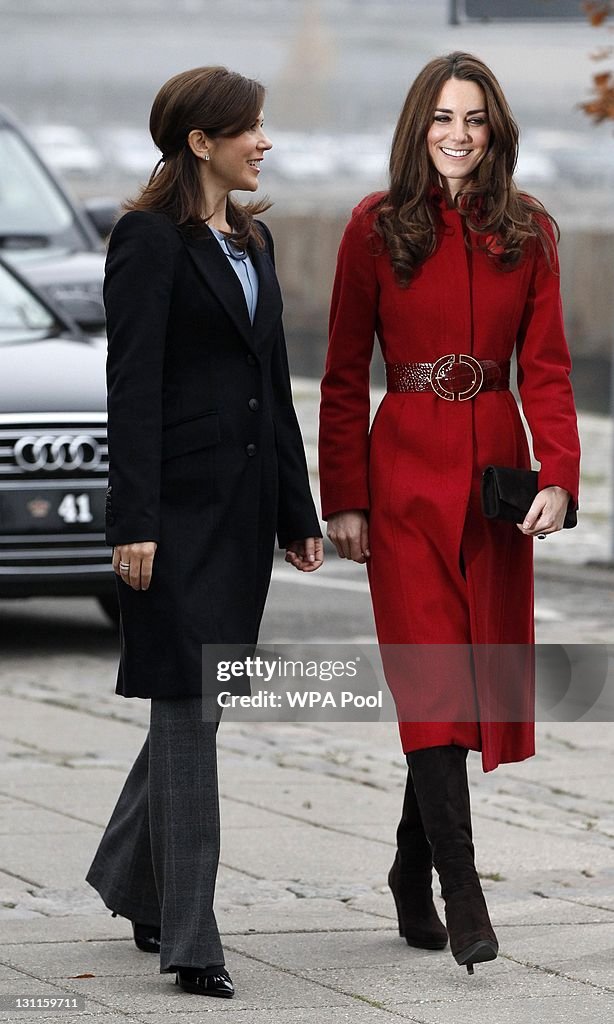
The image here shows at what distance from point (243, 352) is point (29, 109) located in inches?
2789

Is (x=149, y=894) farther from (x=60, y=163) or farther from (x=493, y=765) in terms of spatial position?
(x=60, y=163)

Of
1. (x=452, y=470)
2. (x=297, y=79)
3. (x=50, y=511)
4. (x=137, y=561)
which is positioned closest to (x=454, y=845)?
(x=452, y=470)

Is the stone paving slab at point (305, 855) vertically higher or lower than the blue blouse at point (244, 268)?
lower

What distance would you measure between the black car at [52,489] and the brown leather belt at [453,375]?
155 inches

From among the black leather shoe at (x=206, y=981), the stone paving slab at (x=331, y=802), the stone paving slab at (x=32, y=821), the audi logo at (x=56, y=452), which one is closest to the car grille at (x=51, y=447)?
the audi logo at (x=56, y=452)

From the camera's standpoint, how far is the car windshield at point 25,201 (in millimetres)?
11602

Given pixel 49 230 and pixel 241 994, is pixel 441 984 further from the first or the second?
pixel 49 230

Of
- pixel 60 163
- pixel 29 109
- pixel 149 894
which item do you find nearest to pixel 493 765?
pixel 149 894

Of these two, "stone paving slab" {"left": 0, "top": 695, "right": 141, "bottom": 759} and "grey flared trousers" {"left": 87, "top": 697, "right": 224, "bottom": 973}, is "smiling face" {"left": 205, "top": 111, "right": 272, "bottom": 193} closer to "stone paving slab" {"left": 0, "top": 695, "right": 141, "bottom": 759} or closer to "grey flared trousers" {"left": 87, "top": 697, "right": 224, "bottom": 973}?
"grey flared trousers" {"left": 87, "top": 697, "right": 224, "bottom": 973}

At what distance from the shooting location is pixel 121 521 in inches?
166

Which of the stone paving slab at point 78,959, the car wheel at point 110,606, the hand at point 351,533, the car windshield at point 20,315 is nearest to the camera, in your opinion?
the stone paving slab at point 78,959

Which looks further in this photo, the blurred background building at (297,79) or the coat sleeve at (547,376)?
the blurred background building at (297,79)

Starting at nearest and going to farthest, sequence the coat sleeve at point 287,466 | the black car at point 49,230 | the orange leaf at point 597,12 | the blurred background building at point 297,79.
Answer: the coat sleeve at point 287,466
the orange leaf at point 597,12
the black car at point 49,230
the blurred background building at point 297,79

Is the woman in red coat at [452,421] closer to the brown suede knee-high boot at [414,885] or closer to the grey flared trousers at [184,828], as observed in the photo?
the brown suede knee-high boot at [414,885]
